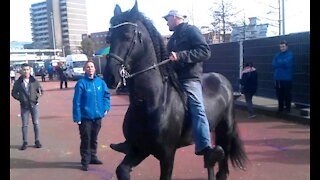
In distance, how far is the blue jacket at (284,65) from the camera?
8891 millimetres

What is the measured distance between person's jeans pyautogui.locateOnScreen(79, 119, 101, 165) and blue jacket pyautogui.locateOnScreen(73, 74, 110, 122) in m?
0.13

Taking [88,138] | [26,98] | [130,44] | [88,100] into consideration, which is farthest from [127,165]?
[26,98]

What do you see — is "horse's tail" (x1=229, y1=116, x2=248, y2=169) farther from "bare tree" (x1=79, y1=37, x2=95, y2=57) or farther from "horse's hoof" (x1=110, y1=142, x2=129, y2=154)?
"bare tree" (x1=79, y1=37, x2=95, y2=57)

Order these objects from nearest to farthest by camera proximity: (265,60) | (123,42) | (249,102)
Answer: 1. (123,42)
2. (249,102)
3. (265,60)

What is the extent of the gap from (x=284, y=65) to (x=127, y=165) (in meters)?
6.87

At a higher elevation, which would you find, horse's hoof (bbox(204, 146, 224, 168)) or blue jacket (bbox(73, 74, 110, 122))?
blue jacket (bbox(73, 74, 110, 122))

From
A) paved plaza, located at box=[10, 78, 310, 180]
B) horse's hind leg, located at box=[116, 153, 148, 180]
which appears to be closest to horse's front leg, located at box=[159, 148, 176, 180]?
horse's hind leg, located at box=[116, 153, 148, 180]

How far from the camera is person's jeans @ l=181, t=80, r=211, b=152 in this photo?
3723 mm

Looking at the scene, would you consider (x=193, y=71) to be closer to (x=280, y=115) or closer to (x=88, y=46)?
(x=280, y=115)

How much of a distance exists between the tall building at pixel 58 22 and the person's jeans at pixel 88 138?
286ft

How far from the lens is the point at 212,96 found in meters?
4.43

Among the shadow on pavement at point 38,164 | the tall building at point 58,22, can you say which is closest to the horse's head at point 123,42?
the shadow on pavement at point 38,164

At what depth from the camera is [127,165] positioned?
3.46 m
